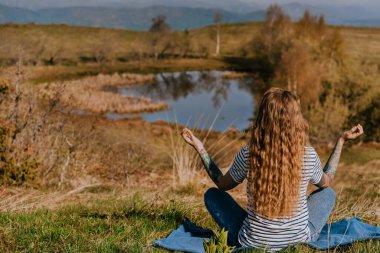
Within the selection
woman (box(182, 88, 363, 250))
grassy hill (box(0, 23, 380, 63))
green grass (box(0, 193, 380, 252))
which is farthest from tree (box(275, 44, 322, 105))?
woman (box(182, 88, 363, 250))

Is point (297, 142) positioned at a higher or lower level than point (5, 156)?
higher

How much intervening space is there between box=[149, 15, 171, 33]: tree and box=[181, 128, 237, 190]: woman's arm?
2971 inches

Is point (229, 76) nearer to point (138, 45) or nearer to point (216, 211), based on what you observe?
point (138, 45)

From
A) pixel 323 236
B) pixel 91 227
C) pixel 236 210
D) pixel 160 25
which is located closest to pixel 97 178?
pixel 91 227

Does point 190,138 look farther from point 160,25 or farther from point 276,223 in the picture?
point 160,25

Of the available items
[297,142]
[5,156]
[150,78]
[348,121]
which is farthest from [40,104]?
[150,78]

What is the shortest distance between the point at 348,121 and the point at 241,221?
25.0m

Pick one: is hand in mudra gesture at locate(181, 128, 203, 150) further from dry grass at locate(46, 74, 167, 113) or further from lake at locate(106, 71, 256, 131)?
dry grass at locate(46, 74, 167, 113)

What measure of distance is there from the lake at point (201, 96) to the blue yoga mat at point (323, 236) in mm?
22965

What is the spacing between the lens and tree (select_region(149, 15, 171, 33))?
261 ft

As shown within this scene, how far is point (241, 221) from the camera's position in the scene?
364cm

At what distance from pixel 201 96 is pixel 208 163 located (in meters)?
38.4

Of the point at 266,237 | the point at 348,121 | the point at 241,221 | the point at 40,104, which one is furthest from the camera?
the point at 348,121

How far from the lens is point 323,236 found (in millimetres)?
3666
